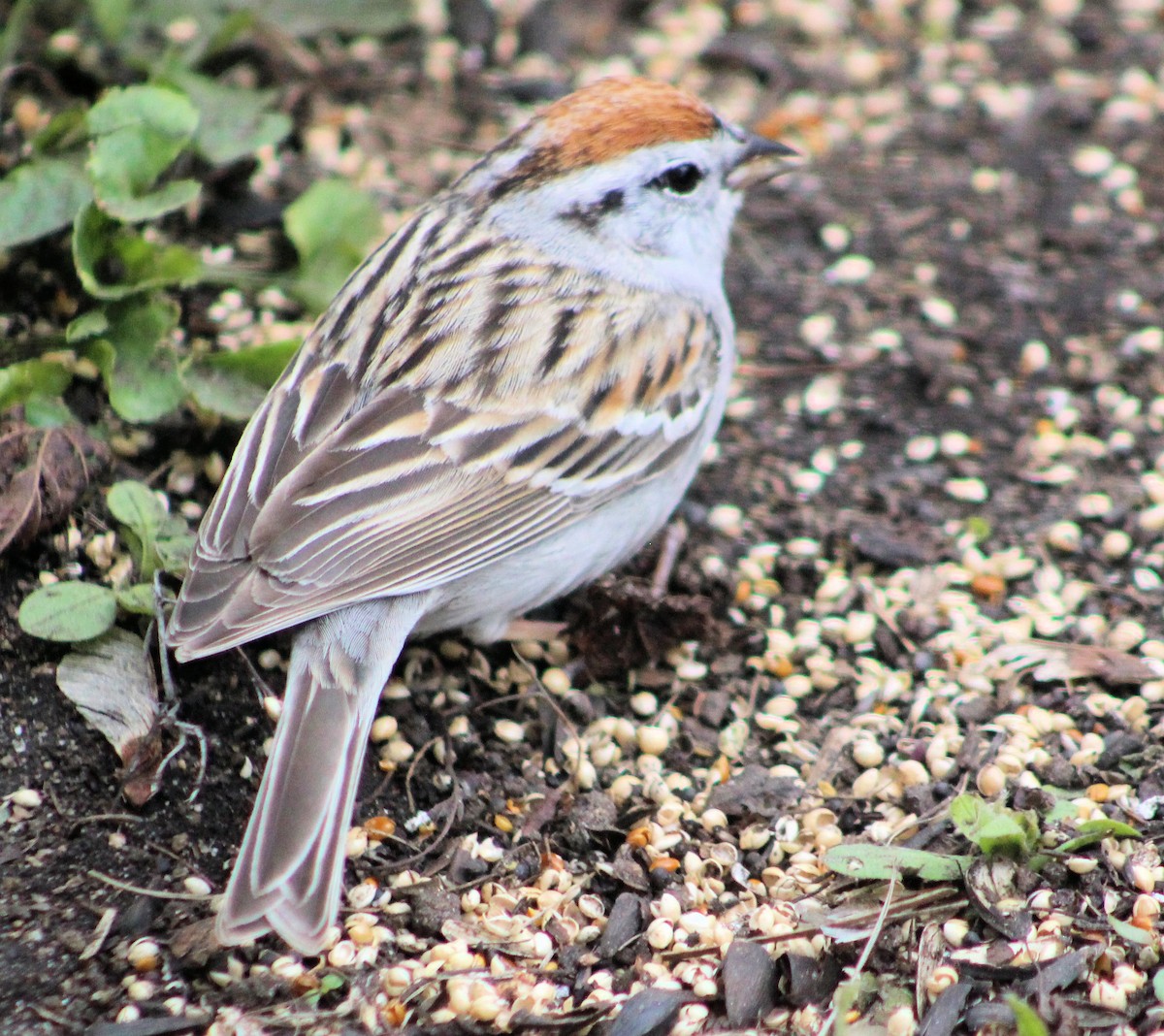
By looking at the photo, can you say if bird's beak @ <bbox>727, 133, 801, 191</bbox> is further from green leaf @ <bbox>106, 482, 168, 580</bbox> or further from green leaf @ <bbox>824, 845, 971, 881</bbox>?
green leaf @ <bbox>824, 845, 971, 881</bbox>

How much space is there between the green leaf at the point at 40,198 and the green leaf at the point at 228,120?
1.15ft

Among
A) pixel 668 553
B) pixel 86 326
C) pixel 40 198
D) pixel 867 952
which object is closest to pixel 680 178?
pixel 668 553

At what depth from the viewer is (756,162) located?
3.90m

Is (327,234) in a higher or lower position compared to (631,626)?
higher

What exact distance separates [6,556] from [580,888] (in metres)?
1.37

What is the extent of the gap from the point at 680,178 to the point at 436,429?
95 centimetres

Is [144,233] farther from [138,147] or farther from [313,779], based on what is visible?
[313,779]

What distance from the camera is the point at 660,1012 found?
2670 millimetres

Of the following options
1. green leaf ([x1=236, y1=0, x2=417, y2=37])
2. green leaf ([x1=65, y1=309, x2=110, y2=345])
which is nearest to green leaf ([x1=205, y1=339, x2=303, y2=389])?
green leaf ([x1=65, y1=309, x2=110, y2=345])

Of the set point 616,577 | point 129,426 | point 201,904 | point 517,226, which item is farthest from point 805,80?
point 201,904

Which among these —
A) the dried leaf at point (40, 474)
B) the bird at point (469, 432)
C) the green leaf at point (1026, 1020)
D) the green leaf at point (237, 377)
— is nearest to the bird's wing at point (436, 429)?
the bird at point (469, 432)

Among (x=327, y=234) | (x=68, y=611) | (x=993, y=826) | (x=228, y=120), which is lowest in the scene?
(x=993, y=826)

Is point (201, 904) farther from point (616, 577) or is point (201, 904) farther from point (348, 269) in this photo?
point (348, 269)

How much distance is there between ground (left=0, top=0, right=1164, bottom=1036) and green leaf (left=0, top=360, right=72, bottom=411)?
24 centimetres
